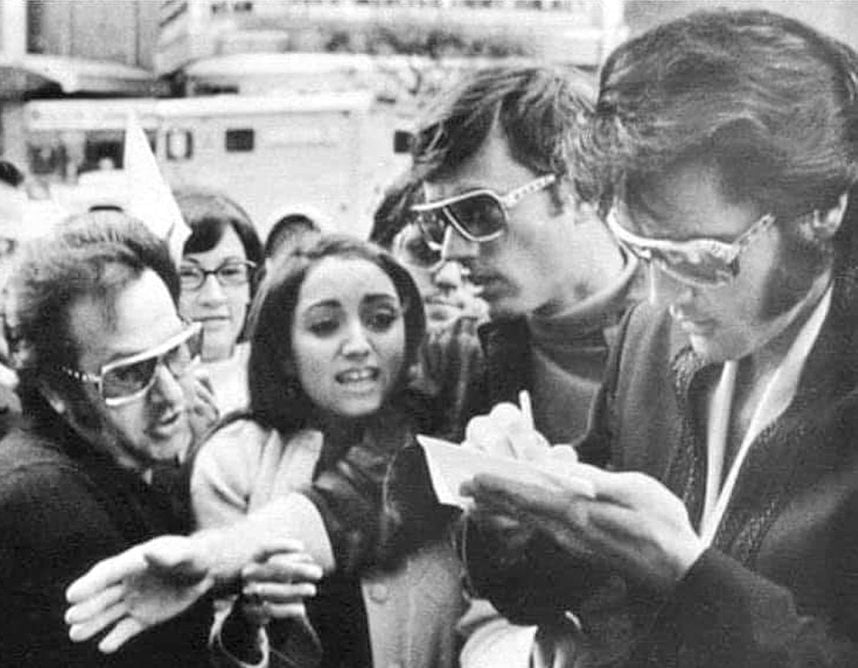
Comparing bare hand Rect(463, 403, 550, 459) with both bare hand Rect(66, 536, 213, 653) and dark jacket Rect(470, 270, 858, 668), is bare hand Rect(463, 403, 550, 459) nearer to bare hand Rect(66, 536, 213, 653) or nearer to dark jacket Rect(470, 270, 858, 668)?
dark jacket Rect(470, 270, 858, 668)

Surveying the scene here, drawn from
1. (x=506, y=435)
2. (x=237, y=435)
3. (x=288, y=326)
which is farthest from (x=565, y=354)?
(x=237, y=435)

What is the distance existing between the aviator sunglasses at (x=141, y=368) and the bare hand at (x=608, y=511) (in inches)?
23.6

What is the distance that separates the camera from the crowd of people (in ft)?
8.54

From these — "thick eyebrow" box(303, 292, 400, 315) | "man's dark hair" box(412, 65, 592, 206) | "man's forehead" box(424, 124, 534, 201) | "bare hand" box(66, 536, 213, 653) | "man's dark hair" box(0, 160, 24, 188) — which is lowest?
"bare hand" box(66, 536, 213, 653)

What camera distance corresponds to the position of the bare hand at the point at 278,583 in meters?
2.65

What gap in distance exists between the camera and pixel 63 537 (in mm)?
2623

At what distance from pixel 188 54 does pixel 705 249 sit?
105 centimetres

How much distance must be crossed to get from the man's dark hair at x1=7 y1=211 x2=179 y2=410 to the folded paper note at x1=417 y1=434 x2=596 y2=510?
Result: 0.58 metres

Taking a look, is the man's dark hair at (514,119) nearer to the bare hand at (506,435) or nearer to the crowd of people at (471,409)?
the crowd of people at (471,409)

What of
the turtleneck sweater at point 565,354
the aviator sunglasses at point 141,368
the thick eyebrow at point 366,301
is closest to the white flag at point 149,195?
the aviator sunglasses at point 141,368

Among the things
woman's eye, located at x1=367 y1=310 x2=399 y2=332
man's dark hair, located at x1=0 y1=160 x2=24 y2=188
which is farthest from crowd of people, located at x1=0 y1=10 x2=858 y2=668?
man's dark hair, located at x1=0 y1=160 x2=24 y2=188

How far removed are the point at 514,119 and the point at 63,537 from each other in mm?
1148

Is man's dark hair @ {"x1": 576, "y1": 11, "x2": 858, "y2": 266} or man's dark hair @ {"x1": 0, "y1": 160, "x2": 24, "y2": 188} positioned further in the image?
man's dark hair @ {"x1": 0, "y1": 160, "x2": 24, "y2": 188}

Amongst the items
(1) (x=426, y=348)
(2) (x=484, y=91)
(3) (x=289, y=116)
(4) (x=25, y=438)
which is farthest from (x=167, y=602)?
(2) (x=484, y=91)
